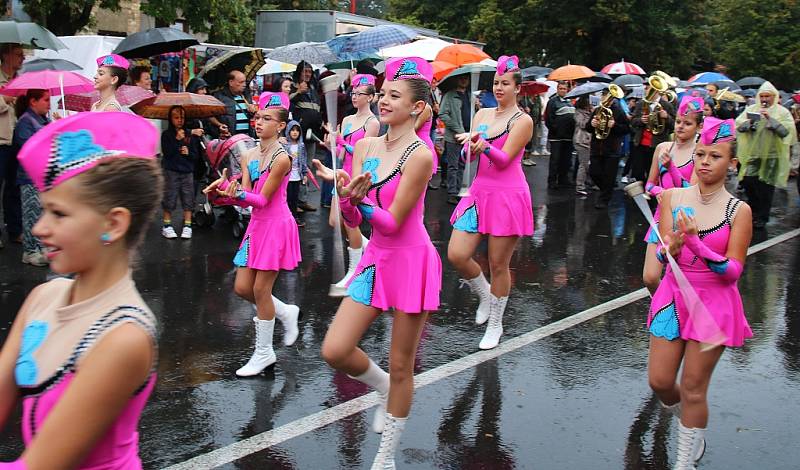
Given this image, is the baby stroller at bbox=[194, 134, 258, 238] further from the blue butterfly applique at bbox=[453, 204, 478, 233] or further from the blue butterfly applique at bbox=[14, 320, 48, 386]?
the blue butterfly applique at bbox=[14, 320, 48, 386]

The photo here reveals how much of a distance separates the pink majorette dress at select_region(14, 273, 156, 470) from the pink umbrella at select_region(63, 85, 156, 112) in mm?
8612

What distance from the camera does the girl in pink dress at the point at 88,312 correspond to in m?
1.98

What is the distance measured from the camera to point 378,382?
4789 mm

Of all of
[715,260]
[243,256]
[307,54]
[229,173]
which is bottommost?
[229,173]

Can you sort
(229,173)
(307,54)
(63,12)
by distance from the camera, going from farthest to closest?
(63,12)
(307,54)
(229,173)

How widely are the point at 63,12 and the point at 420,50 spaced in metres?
8.25

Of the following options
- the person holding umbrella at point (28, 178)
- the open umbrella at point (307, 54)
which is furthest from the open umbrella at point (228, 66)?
the person holding umbrella at point (28, 178)

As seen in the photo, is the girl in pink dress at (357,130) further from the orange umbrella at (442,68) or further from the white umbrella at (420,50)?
the white umbrella at (420,50)

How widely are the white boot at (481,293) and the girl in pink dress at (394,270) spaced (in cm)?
254

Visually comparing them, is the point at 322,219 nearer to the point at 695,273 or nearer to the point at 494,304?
the point at 494,304

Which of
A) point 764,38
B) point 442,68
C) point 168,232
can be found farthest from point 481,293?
point 764,38

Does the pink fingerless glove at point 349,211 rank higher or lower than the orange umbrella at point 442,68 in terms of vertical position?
lower

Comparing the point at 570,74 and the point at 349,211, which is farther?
the point at 570,74

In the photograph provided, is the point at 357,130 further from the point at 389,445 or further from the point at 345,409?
the point at 389,445
